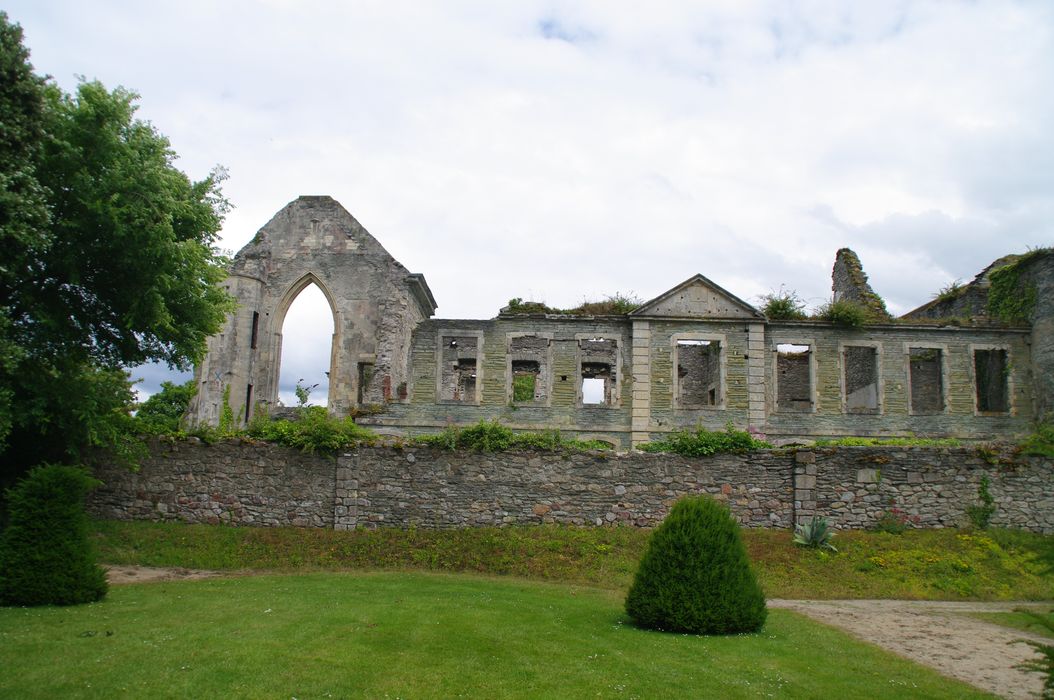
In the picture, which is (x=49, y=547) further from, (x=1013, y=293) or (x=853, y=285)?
(x=1013, y=293)

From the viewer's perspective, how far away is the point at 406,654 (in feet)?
32.6

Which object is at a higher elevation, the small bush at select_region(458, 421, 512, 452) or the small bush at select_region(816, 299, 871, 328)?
the small bush at select_region(816, 299, 871, 328)

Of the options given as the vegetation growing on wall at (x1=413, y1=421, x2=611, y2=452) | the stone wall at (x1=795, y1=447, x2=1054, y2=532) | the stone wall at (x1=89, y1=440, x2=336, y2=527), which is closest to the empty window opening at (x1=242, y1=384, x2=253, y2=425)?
the stone wall at (x1=89, y1=440, x2=336, y2=527)

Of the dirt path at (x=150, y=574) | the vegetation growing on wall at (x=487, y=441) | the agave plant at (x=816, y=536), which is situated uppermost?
the vegetation growing on wall at (x=487, y=441)

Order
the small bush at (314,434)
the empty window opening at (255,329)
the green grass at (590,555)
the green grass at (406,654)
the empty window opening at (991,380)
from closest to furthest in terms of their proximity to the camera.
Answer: the green grass at (406,654) → the green grass at (590,555) → the small bush at (314,434) → the empty window opening at (255,329) → the empty window opening at (991,380)

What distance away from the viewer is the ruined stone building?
27.2 meters

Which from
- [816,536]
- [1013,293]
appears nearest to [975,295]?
[1013,293]

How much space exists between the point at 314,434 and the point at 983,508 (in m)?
15.8

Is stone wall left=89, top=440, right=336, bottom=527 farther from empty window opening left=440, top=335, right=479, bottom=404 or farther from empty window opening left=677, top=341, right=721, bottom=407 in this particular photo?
empty window opening left=677, top=341, right=721, bottom=407

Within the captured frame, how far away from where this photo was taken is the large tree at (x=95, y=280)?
14.8 m

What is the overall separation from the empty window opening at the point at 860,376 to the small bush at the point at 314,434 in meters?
17.6

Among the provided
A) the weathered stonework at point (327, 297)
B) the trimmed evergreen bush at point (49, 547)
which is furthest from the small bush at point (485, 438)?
the trimmed evergreen bush at point (49, 547)

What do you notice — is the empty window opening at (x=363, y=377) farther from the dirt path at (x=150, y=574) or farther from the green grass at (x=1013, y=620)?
the green grass at (x=1013, y=620)

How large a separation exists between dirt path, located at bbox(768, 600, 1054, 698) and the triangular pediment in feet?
45.4
